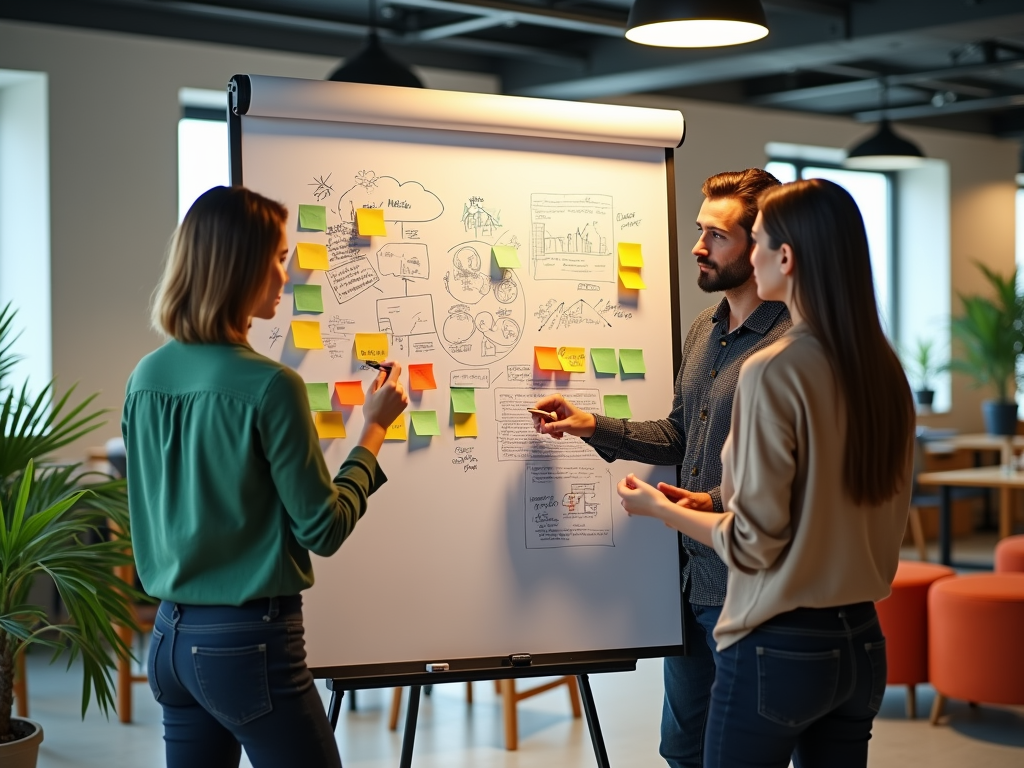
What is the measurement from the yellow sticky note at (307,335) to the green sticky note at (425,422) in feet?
0.84

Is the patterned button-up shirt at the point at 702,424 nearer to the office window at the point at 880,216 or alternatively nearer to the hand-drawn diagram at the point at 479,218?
the hand-drawn diagram at the point at 479,218

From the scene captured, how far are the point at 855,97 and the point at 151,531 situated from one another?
7515mm

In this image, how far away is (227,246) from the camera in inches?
69.3

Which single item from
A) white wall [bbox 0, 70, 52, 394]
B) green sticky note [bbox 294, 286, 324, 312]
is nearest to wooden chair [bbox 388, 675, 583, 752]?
green sticky note [bbox 294, 286, 324, 312]

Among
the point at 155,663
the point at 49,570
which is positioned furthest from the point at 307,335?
the point at 49,570

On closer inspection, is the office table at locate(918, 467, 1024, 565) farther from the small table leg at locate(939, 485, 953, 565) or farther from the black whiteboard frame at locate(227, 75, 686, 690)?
the black whiteboard frame at locate(227, 75, 686, 690)

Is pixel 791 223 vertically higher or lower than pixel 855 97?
lower

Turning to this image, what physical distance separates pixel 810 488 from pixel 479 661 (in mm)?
1006

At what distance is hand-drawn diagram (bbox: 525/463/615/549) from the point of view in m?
2.59

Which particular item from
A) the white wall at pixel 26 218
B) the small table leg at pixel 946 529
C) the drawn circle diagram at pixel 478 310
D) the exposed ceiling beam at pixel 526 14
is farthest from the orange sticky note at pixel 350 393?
the small table leg at pixel 946 529

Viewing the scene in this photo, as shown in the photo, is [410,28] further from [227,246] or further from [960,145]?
[960,145]

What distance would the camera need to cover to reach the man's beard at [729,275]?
240cm

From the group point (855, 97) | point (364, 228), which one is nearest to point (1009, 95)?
point (855, 97)

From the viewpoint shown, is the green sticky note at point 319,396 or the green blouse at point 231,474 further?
the green sticky note at point 319,396
